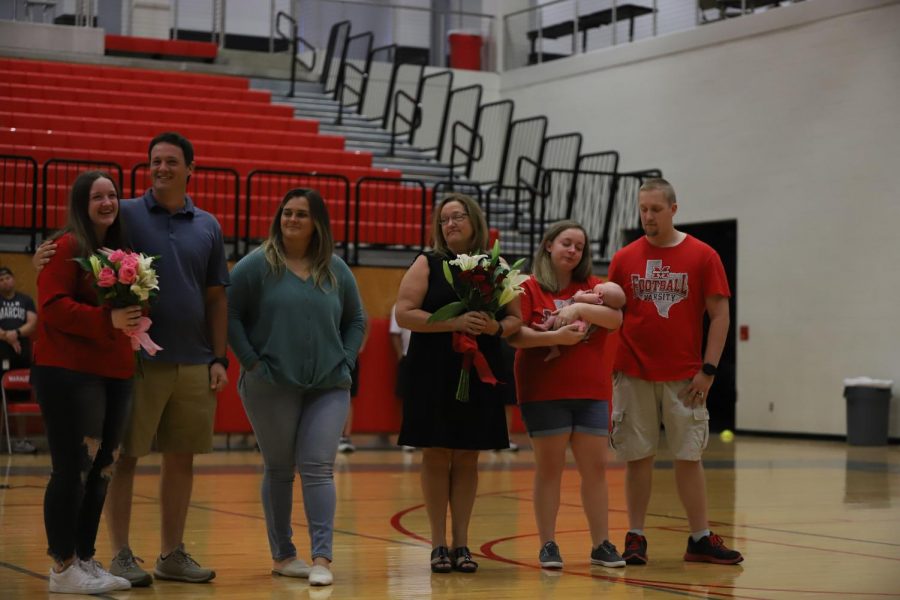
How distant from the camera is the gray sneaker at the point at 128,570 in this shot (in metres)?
5.69

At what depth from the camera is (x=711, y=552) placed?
21.8 feet

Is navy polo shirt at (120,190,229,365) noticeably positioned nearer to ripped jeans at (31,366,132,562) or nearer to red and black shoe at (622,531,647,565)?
ripped jeans at (31,366,132,562)

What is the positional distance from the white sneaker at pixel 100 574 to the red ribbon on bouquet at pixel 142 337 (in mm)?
941

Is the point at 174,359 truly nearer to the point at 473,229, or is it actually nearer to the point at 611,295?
the point at 473,229

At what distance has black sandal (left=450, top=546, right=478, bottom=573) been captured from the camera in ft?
20.5

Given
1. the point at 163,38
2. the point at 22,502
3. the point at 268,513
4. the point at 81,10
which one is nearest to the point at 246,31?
the point at 163,38

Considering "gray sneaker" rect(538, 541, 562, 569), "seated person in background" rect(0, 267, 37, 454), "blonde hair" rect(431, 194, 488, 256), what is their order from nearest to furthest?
1. "gray sneaker" rect(538, 541, 562, 569)
2. "blonde hair" rect(431, 194, 488, 256)
3. "seated person in background" rect(0, 267, 37, 454)

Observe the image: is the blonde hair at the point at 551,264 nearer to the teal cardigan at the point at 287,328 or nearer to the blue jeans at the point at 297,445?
the teal cardigan at the point at 287,328

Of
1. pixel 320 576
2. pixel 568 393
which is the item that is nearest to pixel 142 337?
pixel 320 576

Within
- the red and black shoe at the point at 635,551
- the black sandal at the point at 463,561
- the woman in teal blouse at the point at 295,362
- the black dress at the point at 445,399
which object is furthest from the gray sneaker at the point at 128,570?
the red and black shoe at the point at 635,551

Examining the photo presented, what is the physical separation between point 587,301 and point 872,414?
35.1 feet

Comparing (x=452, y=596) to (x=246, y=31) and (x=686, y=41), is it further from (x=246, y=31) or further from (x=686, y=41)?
(x=246, y=31)

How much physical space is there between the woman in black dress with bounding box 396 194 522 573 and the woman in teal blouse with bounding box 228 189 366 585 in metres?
0.38

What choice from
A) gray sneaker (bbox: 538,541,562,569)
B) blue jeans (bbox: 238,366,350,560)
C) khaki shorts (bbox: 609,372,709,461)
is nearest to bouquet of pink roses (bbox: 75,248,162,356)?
blue jeans (bbox: 238,366,350,560)
